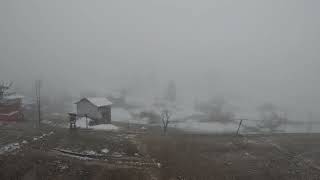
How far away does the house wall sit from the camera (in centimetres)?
5528

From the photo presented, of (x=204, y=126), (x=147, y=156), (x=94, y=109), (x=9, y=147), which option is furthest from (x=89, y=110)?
(x=204, y=126)

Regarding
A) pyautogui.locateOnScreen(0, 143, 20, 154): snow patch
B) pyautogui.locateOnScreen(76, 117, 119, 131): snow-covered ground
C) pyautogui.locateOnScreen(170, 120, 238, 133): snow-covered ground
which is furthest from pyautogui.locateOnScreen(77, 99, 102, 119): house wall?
pyautogui.locateOnScreen(170, 120, 238, 133): snow-covered ground

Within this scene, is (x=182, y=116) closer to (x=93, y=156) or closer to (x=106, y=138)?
(x=106, y=138)

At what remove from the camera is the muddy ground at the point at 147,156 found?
32.7m

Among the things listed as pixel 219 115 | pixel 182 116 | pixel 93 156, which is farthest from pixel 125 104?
pixel 93 156

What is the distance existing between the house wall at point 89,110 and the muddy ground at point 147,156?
5.99 m

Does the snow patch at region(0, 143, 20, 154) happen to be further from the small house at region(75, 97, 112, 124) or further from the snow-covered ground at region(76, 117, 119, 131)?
the small house at region(75, 97, 112, 124)

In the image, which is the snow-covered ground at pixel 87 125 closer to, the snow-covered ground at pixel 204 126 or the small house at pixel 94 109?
the small house at pixel 94 109

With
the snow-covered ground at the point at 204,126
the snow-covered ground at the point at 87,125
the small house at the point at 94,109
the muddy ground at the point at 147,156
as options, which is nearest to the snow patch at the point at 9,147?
the muddy ground at the point at 147,156

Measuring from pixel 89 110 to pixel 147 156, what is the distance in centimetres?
2124

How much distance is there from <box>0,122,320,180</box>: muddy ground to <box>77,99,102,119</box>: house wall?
19.6 ft

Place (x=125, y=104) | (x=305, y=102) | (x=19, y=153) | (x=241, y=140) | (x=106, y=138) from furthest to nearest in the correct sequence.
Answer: (x=305, y=102) → (x=125, y=104) → (x=241, y=140) → (x=106, y=138) → (x=19, y=153)

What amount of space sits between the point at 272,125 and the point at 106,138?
50.1 m

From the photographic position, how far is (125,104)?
107 m
